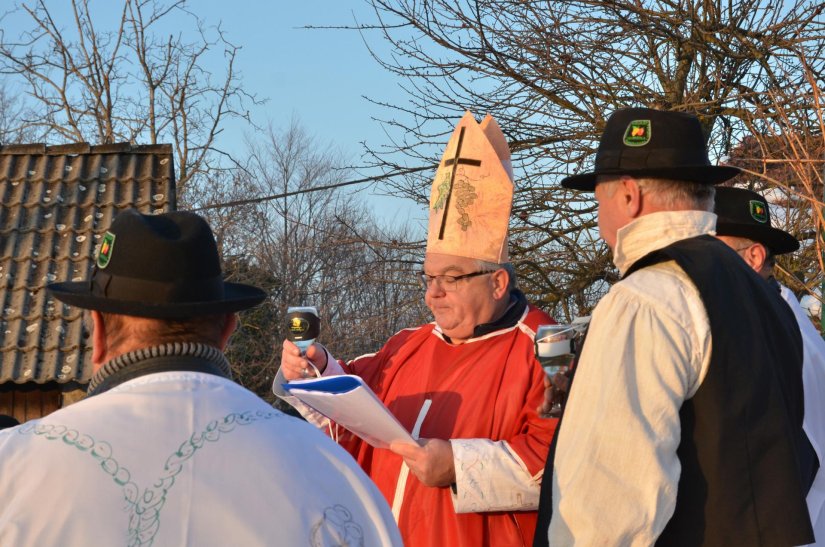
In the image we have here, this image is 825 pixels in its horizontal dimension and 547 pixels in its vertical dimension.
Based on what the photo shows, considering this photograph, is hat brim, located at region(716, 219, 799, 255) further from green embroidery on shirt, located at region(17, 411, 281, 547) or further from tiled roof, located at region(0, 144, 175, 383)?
tiled roof, located at region(0, 144, 175, 383)

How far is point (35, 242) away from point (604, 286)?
461cm

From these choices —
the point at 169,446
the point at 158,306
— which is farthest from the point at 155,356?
the point at 169,446

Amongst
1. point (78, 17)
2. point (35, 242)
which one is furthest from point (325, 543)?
point (78, 17)

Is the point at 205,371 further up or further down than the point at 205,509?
further up

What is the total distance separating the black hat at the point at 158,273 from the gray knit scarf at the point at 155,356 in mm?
62

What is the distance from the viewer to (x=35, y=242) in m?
8.58

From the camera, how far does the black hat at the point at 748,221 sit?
4.59 meters

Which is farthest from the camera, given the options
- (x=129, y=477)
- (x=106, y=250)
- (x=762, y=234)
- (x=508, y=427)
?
(x=762, y=234)

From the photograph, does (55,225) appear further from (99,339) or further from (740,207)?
(99,339)

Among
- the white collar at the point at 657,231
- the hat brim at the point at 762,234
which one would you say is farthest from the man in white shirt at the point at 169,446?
the hat brim at the point at 762,234

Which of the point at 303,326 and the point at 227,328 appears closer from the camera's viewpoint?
the point at 227,328

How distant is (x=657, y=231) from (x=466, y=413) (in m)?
1.28

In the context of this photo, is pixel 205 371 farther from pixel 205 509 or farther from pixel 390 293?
pixel 390 293

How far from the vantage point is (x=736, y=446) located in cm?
255
